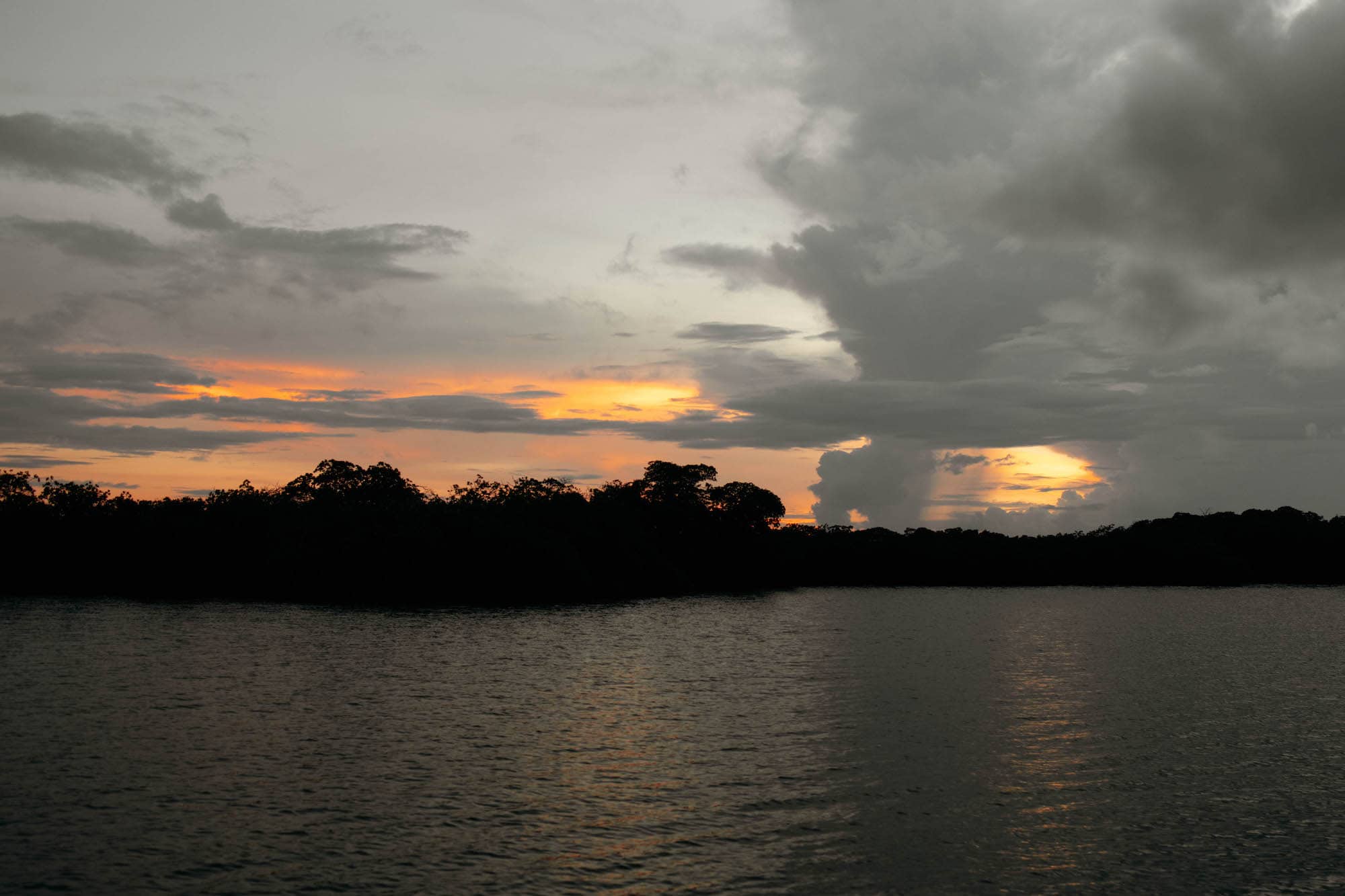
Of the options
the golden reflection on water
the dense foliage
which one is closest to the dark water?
the golden reflection on water

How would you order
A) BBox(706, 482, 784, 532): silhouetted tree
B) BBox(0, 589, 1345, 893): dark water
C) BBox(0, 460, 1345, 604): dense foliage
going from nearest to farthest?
BBox(0, 589, 1345, 893): dark water
BBox(0, 460, 1345, 604): dense foliage
BBox(706, 482, 784, 532): silhouetted tree

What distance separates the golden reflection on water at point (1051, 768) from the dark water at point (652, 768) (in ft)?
0.58

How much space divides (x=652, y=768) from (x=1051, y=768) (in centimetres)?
1585

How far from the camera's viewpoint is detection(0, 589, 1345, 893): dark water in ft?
91.1

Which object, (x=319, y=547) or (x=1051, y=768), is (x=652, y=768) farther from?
(x=319, y=547)

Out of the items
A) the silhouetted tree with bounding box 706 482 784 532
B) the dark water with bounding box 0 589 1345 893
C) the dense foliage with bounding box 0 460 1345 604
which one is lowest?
the dark water with bounding box 0 589 1345 893

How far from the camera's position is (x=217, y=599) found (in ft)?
407

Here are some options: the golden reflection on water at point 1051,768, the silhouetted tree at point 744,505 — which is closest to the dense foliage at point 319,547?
the silhouetted tree at point 744,505

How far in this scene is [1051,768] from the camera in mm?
40219

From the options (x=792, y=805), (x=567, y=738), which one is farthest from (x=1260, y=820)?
(x=567, y=738)

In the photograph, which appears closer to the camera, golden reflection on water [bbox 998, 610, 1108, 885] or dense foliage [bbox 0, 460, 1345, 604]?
golden reflection on water [bbox 998, 610, 1108, 885]

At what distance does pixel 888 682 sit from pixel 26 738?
153 feet

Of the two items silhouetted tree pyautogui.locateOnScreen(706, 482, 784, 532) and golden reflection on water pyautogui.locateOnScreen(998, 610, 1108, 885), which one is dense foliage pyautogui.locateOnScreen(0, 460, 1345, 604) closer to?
silhouetted tree pyautogui.locateOnScreen(706, 482, 784, 532)

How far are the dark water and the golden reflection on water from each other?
0.18m
